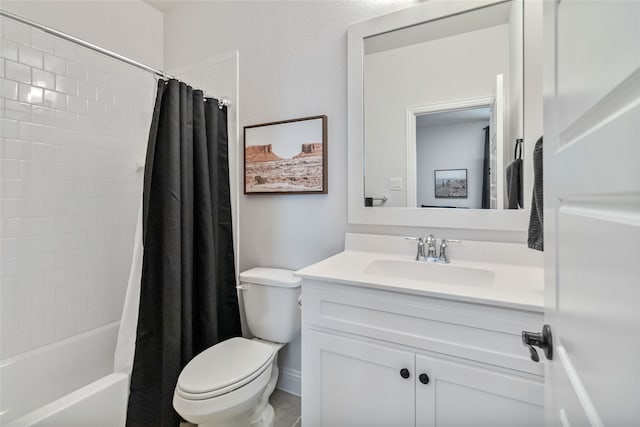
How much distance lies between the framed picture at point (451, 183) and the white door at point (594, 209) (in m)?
0.73

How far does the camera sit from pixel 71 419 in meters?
1.10

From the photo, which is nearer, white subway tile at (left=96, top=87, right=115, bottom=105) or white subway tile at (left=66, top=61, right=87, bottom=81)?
white subway tile at (left=66, top=61, right=87, bottom=81)

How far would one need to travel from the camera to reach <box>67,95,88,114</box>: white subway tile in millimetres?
1715

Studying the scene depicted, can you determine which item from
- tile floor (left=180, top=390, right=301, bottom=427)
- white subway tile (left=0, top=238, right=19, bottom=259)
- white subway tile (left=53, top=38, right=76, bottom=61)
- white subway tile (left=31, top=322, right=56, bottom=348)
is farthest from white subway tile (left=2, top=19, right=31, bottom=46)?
tile floor (left=180, top=390, right=301, bottom=427)

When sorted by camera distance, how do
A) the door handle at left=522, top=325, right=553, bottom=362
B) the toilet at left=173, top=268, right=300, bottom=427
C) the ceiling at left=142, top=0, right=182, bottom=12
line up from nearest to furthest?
the door handle at left=522, top=325, right=553, bottom=362 < the toilet at left=173, top=268, right=300, bottom=427 < the ceiling at left=142, top=0, right=182, bottom=12

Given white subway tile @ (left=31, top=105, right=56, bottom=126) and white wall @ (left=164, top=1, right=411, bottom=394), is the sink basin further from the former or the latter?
white subway tile @ (left=31, top=105, right=56, bottom=126)

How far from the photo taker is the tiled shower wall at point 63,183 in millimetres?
1506

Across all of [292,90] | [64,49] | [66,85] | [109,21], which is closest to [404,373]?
[292,90]

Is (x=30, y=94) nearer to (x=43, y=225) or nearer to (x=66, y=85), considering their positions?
(x=66, y=85)

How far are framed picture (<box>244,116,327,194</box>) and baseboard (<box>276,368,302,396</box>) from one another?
1.09 m

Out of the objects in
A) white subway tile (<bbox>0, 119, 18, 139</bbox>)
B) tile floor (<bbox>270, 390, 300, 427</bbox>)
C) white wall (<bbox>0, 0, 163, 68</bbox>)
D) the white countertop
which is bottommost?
tile floor (<bbox>270, 390, 300, 427</bbox>)

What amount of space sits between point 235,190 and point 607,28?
1.84 m

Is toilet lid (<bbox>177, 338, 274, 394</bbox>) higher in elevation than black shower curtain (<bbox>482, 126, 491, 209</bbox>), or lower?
lower

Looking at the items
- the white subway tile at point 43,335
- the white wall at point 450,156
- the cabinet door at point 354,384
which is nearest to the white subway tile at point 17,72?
the white subway tile at point 43,335
